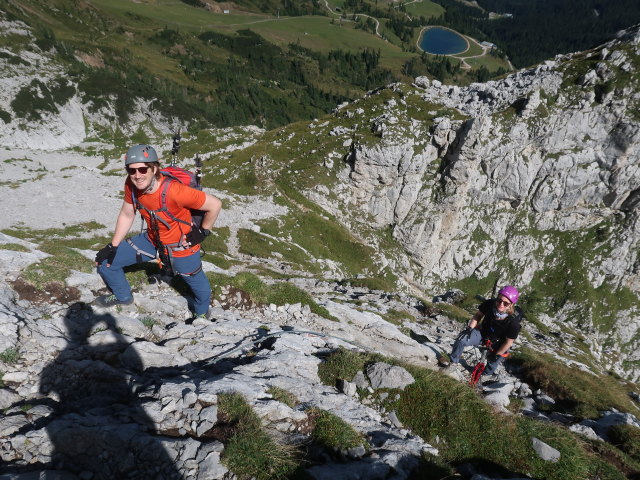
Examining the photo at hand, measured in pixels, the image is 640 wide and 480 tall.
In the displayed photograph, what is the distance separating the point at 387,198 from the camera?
68125 millimetres

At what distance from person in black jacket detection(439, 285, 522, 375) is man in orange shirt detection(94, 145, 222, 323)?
9571mm

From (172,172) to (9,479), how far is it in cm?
621

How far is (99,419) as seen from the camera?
5738 mm

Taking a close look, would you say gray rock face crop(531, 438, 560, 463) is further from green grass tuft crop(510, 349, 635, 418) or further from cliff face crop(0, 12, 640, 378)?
cliff face crop(0, 12, 640, 378)

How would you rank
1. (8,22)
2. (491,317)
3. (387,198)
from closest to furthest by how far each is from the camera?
(491,317) < (387,198) < (8,22)

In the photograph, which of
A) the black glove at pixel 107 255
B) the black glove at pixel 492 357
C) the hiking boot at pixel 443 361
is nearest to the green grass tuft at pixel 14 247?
the black glove at pixel 107 255

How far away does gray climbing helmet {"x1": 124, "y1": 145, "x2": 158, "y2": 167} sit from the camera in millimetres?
6781

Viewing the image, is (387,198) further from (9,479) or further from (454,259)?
(9,479)

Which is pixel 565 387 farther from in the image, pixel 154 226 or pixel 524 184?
pixel 524 184

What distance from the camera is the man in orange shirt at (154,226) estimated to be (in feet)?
23.5

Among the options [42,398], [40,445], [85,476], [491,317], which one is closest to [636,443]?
[491,317]

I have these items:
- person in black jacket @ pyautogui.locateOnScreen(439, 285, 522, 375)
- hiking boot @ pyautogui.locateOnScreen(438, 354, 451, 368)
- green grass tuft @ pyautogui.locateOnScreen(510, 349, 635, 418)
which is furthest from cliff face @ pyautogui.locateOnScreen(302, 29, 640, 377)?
person in black jacket @ pyautogui.locateOnScreen(439, 285, 522, 375)

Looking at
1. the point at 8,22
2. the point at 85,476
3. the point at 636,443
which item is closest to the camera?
the point at 85,476

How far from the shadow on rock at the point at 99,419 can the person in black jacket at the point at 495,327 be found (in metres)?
10.4
